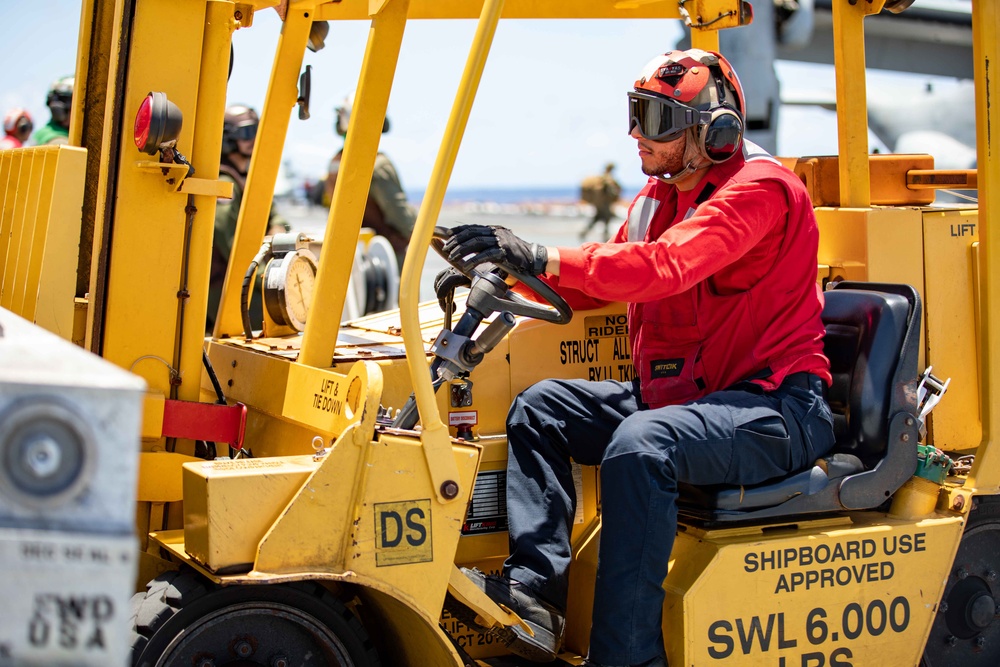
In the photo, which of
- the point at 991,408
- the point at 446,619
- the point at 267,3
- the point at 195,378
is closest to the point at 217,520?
the point at 195,378

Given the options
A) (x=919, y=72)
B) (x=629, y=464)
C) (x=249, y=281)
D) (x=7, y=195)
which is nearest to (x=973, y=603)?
(x=629, y=464)

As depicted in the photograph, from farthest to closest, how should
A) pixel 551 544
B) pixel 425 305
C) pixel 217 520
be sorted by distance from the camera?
pixel 425 305 < pixel 551 544 < pixel 217 520

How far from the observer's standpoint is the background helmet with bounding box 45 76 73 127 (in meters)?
8.67

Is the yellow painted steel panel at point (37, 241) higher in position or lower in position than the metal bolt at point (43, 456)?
higher

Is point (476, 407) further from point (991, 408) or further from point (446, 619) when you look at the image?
point (991, 408)

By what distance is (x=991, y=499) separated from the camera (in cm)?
407

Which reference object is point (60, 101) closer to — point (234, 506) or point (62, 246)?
point (62, 246)

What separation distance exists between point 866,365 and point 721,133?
2.88 feet

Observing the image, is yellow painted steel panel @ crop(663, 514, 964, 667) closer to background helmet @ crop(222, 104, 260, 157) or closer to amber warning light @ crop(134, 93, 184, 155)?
amber warning light @ crop(134, 93, 184, 155)

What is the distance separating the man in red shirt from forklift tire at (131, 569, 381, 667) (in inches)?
19.0

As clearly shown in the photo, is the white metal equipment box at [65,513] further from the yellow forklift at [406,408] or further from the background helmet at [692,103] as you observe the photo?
the background helmet at [692,103]

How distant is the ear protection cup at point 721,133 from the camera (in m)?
3.58

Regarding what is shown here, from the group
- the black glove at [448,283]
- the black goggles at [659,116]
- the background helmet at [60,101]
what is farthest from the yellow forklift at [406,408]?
the background helmet at [60,101]

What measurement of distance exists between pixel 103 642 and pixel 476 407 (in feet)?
6.85
